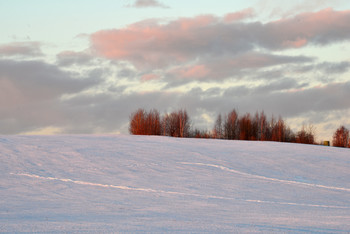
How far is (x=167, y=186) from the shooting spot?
50.7ft

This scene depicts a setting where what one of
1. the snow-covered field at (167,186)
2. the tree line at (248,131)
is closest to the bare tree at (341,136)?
the tree line at (248,131)

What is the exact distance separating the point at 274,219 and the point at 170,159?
9.77 m

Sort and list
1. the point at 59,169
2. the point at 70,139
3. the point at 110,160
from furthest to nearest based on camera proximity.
A: 1. the point at 70,139
2. the point at 110,160
3. the point at 59,169

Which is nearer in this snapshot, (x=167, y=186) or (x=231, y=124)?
(x=167, y=186)

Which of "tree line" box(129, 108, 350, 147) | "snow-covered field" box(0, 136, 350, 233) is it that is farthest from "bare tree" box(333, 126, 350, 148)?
"snow-covered field" box(0, 136, 350, 233)

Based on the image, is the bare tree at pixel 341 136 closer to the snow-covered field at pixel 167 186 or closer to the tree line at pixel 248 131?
the tree line at pixel 248 131

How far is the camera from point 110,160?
19.3m

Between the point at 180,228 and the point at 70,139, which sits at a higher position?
the point at 70,139

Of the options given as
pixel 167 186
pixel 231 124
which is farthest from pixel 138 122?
pixel 167 186

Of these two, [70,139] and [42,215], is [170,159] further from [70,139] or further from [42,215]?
[42,215]

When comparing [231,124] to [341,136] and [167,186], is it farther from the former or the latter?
[167,186]

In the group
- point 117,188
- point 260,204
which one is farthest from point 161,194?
point 260,204

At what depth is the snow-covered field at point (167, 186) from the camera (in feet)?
32.0

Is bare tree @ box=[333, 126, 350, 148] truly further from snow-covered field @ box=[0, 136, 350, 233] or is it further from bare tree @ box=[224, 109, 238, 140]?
snow-covered field @ box=[0, 136, 350, 233]
